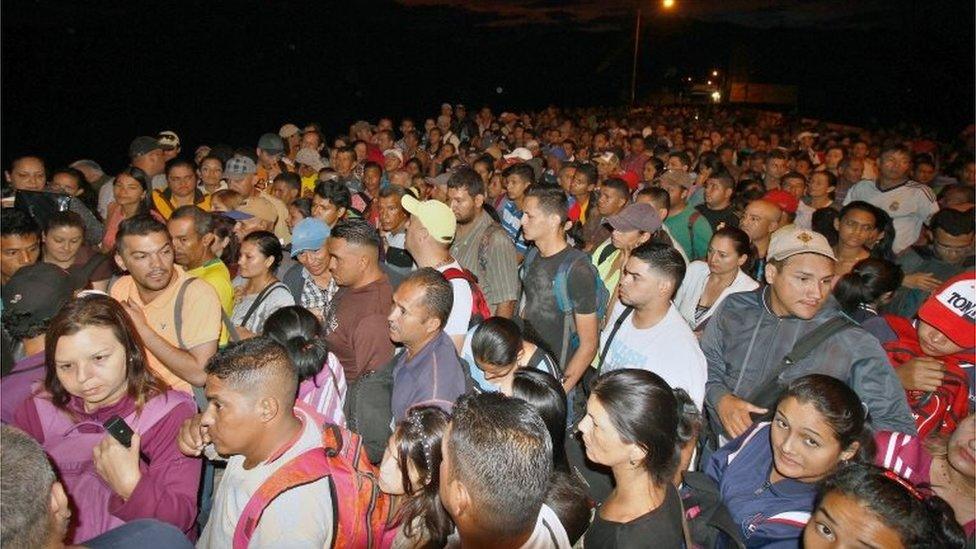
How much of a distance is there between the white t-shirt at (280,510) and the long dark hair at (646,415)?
1.14 m

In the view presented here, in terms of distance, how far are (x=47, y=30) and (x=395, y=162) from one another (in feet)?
30.3

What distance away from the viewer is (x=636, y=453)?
2.43 metres

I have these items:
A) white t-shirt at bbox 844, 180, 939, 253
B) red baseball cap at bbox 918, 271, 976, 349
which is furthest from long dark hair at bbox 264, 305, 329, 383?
white t-shirt at bbox 844, 180, 939, 253

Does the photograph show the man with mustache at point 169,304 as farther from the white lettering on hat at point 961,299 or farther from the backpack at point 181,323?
the white lettering on hat at point 961,299

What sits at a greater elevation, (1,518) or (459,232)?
(1,518)

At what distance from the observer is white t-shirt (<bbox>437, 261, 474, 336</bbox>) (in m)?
3.85

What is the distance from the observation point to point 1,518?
1.55m

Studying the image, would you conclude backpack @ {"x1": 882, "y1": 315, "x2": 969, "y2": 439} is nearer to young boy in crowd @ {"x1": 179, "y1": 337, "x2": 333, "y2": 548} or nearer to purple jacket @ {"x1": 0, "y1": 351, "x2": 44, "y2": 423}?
young boy in crowd @ {"x1": 179, "y1": 337, "x2": 333, "y2": 548}

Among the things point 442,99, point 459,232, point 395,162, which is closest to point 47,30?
point 395,162

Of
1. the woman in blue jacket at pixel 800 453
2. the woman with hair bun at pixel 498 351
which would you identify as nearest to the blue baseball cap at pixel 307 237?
the woman with hair bun at pixel 498 351

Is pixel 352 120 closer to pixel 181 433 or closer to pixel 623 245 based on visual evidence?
pixel 623 245

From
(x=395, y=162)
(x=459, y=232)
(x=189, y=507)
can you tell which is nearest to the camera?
(x=189, y=507)

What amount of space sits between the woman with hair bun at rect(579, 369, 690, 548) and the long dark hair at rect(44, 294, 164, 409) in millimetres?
1899

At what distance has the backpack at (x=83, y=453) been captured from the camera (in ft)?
8.02
